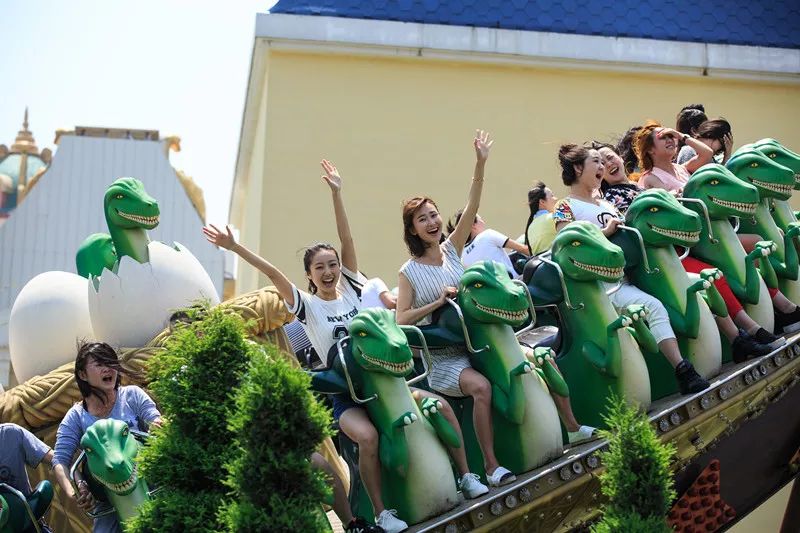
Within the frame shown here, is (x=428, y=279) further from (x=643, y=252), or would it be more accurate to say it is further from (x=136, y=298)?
(x=136, y=298)

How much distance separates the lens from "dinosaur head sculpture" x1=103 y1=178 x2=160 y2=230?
9281 millimetres

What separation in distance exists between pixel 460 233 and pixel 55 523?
2758 mm

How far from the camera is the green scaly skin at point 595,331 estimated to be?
27.0 feet

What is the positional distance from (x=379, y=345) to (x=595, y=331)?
141 cm

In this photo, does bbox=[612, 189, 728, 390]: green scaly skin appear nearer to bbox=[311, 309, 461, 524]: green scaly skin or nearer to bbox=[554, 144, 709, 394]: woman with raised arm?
→ bbox=[554, 144, 709, 394]: woman with raised arm

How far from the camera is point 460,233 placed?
28.1 feet

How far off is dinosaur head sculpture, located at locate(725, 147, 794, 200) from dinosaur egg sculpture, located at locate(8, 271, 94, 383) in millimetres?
4110

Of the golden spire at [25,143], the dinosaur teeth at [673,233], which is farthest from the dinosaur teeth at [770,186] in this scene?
the golden spire at [25,143]

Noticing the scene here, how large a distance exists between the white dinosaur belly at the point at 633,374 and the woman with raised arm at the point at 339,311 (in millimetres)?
1051

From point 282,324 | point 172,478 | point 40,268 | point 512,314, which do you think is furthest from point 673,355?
point 40,268

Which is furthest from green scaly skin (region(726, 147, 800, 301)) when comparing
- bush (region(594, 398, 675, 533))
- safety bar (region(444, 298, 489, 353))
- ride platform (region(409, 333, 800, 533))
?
bush (region(594, 398, 675, 533))

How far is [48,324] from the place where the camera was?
31.1ft

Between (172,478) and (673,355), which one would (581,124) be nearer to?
(673,355)

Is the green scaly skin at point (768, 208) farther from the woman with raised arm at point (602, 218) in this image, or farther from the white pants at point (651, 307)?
the white pants at point (651, 307)
